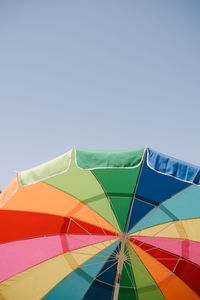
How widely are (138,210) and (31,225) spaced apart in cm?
135

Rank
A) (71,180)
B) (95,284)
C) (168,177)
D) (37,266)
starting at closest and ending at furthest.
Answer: (168,177)
(71,180)
(37,266)
(95,284)

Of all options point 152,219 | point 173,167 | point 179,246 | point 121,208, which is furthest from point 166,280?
point 173,167

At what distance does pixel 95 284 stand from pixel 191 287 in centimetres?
127

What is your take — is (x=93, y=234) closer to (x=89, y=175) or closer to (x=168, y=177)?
(x=89, y=175)

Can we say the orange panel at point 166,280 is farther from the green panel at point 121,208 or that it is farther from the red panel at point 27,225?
the red panel at point 27,225

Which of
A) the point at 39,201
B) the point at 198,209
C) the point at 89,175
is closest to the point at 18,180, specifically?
the point at 39,201

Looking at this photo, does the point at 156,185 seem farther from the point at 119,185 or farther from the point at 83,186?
the point at 83,186

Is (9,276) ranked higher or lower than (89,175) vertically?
lower

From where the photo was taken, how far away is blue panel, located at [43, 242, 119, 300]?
2537 millimetres

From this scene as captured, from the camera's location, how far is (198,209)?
2316mm

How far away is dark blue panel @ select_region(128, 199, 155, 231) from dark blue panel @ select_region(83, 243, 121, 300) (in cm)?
58

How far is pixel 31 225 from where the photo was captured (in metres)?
2.43

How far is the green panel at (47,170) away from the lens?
2.12m

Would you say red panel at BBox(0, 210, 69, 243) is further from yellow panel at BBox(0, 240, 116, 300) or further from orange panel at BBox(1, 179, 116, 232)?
yellow panel at BBox(0, 240, 116, 300)
